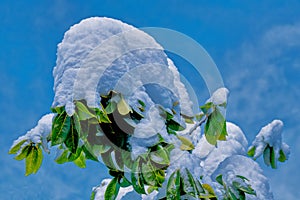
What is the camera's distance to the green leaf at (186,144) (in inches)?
86.9

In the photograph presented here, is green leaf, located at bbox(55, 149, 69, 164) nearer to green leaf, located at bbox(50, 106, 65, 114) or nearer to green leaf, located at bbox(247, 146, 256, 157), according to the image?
green leaf, located at bbox(50, 106, 65, 114)

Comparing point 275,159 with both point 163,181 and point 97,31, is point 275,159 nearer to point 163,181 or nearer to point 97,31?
point 163,181

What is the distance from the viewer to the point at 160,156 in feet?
6.44

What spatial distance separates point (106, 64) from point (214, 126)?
65 centimetres

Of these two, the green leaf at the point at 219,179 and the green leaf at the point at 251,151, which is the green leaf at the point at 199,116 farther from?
the green leaf at the point at 251,151

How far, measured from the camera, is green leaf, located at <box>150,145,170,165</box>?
196cm

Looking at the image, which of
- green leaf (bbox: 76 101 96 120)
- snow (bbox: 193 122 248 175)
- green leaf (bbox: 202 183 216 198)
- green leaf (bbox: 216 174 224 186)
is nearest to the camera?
green leaf (bbox: 76 101 96 120)

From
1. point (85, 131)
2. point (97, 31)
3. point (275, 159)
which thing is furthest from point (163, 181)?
point (275, 159)

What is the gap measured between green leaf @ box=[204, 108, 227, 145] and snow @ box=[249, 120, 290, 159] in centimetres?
56

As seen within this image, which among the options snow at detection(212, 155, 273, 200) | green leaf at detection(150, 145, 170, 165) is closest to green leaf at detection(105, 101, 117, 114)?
green leaf at detection(150, 145, 170, 165)

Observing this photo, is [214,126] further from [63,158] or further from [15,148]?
[15,148]

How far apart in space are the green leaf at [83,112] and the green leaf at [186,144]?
21.9 inches

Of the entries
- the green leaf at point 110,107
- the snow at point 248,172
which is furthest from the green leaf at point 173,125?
the snow at point 248,172

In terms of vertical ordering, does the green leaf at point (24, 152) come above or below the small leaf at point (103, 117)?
above
